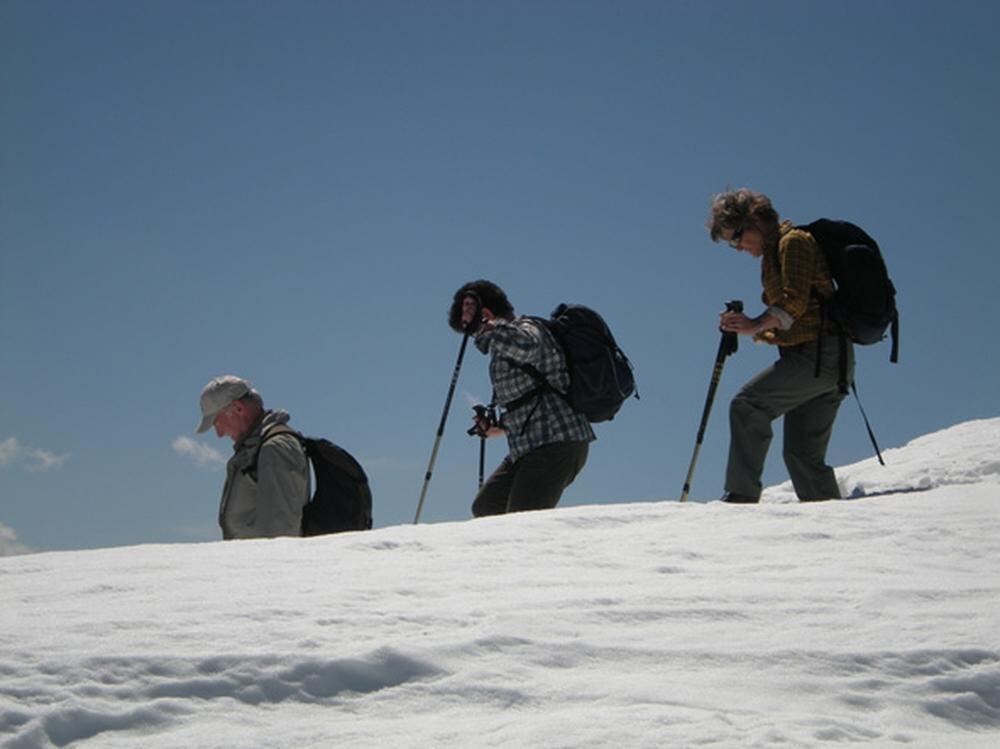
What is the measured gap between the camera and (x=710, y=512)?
5316mm

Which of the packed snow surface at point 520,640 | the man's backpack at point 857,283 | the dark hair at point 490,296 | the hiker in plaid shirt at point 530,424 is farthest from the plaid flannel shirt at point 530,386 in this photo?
the packed snow surface at point 520,640

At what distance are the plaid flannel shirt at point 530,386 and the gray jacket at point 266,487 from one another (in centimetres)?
133

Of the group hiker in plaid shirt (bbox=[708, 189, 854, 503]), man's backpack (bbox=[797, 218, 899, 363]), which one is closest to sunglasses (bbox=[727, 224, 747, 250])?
hiker in plaid shirt (bbox=[708, 189, 854, 503])

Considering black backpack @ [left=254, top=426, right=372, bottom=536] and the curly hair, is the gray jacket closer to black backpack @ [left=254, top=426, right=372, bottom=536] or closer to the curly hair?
black backpack @ [left=254, top=426, right=372, bottom=536]

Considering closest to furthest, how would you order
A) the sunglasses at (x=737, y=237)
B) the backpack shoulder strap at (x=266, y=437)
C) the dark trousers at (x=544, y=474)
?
the dark trousers at (x=544, y=474) → the backpack shoulder strap at (x=266, y=437) → the sunglasses at (x=737, y=237)

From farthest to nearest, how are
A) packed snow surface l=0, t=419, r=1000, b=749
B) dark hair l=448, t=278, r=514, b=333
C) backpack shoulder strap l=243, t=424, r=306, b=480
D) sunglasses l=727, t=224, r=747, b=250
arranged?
dark hair l=448, t=278, r=514, b=333 < sunglasses l=727, t=224, r=747, b=250 < backpack shoulder strap l=243, t=424, r=306, b=480 < packed snow surface l=0, t=419, r=1000, b=749

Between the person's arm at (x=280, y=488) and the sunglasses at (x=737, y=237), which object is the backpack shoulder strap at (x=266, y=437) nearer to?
the person's arm at (x=280, y=488)

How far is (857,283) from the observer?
22.6ft

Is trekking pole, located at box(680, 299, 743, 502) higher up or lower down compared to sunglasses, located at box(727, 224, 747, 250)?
lower down

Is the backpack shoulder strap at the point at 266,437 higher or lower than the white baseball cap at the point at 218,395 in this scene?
lower

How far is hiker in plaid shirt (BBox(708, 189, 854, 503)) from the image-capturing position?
6895 mm

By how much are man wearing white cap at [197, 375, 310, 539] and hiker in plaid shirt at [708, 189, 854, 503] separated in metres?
2.74

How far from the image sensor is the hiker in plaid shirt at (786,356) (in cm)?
689

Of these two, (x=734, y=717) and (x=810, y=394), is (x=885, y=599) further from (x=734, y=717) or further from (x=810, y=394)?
(x=810, y=394)
